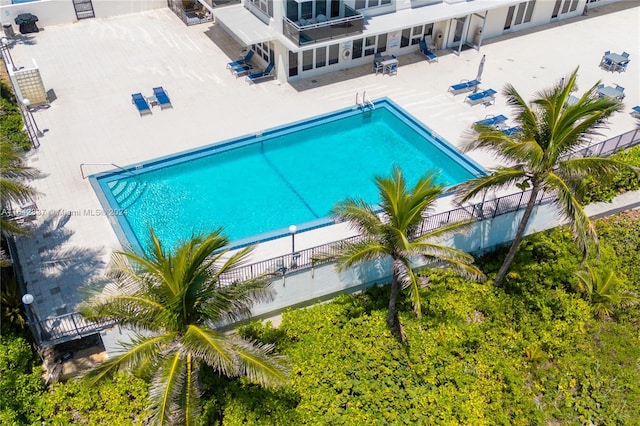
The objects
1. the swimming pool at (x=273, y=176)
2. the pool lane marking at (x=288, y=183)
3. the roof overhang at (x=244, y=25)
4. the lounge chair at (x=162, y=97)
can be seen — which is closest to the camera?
the swimming pool at (x=273, y=176)

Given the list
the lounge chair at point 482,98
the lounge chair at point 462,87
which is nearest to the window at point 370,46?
the lounge chair at point 462,87

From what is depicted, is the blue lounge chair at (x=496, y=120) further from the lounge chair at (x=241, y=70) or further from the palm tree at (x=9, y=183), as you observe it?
the palm tree at (x=9, y=183)

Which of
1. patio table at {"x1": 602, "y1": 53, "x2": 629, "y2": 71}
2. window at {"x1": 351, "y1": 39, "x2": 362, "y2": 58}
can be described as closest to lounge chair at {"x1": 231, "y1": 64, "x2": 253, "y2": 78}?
window at {"x1": 351, "y1": 39, "x2": 362, "y2": 58}

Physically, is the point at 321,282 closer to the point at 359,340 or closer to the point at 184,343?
the point at 359,340

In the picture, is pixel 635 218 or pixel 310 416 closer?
pixel 310 416

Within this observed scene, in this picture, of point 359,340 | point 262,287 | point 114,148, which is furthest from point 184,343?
point 114,148

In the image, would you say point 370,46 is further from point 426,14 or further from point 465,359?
point 465,359

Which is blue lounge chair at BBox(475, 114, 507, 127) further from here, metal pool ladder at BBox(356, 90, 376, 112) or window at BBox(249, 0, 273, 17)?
window at BBox(249, 0, 273, 17)
